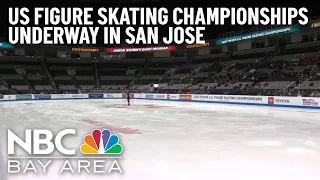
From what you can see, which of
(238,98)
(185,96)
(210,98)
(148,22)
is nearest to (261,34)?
(210,98)

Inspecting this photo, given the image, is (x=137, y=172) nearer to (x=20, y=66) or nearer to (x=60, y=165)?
(x=60, y=165)

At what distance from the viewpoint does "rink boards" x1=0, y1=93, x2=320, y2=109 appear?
67.4 ft

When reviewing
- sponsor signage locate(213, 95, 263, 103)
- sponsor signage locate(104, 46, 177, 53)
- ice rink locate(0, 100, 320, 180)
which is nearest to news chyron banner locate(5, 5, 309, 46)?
sponsor signage locate(104, 46, 177, 53)

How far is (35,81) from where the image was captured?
42000 millimetres

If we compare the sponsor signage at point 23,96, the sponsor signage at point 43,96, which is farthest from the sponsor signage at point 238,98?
the sponsor signage at point 23,96

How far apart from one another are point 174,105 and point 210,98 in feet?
16.8

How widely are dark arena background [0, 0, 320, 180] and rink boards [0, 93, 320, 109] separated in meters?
0.09

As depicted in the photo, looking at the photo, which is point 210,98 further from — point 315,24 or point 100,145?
point 100,145

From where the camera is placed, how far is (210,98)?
2866cm

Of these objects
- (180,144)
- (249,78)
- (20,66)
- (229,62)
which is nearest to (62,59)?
(20,66)

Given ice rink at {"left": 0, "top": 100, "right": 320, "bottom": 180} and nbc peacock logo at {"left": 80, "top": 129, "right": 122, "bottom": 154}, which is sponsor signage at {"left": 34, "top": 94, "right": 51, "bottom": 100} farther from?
nbc peacock logo at {"left": 80, "top": 129, "right": 122, "bottom": 154}

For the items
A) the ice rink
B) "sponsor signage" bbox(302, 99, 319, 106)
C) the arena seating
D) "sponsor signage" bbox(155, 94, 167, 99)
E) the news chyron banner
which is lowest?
the ice rink

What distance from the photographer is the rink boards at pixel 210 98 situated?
20.5 meters

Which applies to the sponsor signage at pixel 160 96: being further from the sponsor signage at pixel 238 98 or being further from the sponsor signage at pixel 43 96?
the sponsor signage at pixel 43 96
